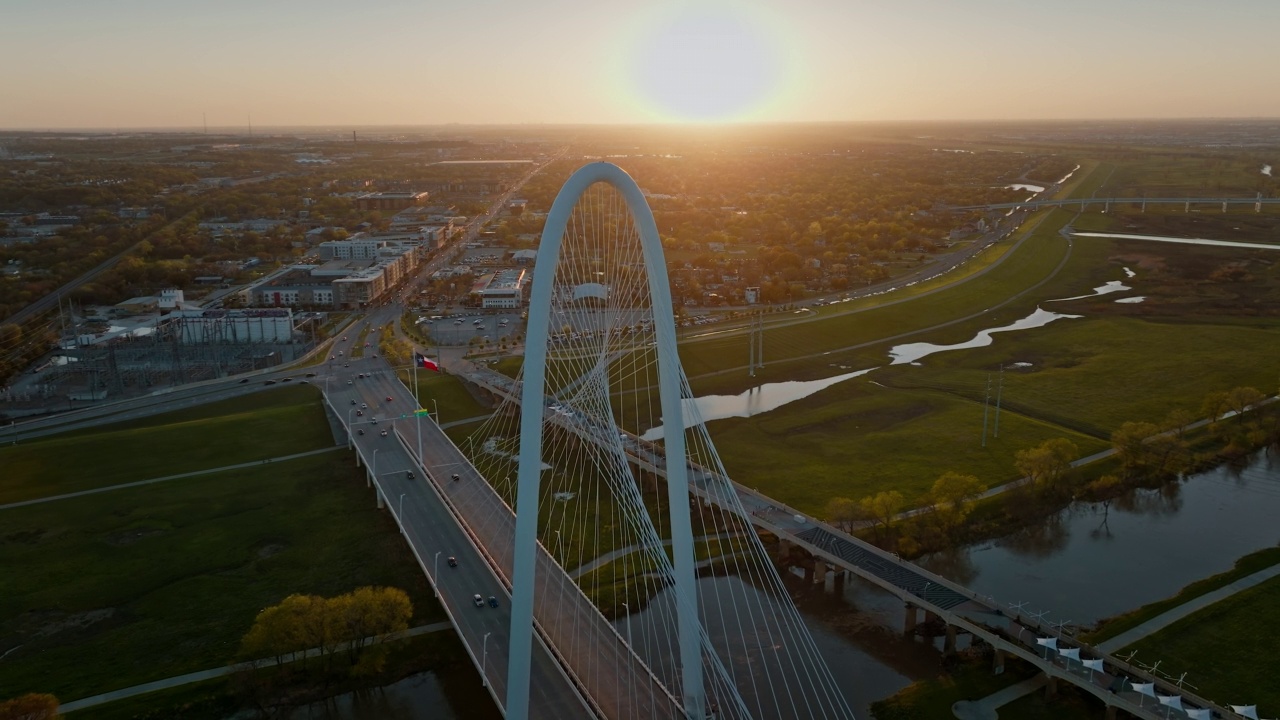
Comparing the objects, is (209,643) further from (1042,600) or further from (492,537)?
(1042,600)

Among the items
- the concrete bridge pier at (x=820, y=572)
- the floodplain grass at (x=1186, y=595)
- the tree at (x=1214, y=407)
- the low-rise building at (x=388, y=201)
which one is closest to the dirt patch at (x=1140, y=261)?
the tree at (x=1214, y=407)

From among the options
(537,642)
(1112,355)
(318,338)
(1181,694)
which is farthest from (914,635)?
(318,338)

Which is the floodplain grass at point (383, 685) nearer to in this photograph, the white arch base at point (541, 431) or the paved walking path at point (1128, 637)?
the white arch base at point (541, 431)

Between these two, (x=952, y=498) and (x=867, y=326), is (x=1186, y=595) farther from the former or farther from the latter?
(x=867, y=326)

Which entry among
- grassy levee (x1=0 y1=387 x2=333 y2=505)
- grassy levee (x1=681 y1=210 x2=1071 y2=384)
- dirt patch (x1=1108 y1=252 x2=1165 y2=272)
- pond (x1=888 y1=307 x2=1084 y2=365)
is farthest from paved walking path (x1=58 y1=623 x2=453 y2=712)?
dirt patch (x1=1108 y1=252 x2=1165 y2=272)

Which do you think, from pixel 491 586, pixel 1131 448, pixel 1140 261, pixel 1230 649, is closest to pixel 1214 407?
pixel 1131 448
